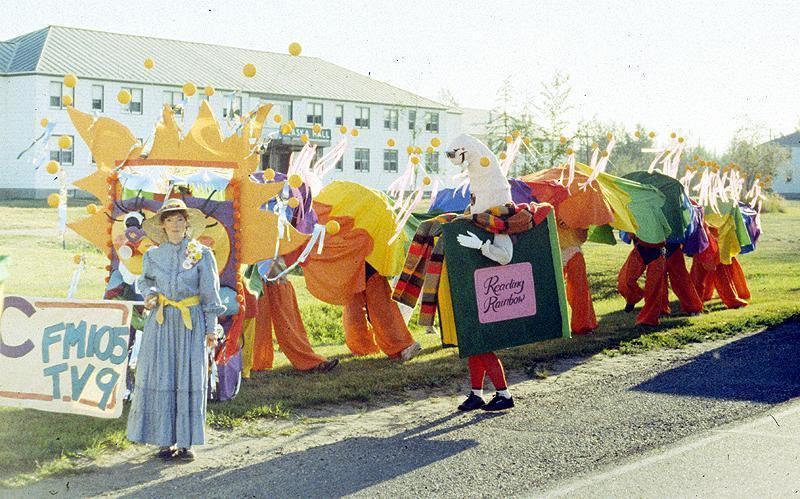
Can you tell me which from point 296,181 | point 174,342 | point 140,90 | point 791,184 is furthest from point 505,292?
point 791,184

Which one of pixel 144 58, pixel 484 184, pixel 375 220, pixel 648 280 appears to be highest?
pixel 144 58

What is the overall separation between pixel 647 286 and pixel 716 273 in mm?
2301

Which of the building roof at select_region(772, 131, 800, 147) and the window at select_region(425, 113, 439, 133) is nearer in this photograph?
the window at select_region(425, 113, 439, 133)

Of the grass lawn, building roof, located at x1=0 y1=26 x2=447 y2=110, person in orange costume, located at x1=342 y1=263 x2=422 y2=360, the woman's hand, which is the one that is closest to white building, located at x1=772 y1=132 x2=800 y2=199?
building roof, located at x1=0 y1=26 x2=447 y2=110

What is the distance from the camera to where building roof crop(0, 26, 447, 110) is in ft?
128

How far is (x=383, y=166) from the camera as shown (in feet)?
167

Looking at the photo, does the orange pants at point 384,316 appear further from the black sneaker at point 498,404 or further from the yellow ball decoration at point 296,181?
the yellow ball decoration at point 296,181

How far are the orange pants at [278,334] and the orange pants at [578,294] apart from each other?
12.5ft

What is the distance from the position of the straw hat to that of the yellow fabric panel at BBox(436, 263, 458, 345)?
2151 mm

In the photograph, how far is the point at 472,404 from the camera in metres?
7.70

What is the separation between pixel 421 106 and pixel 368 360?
4206 centimetres

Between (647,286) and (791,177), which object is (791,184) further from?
(647,286)

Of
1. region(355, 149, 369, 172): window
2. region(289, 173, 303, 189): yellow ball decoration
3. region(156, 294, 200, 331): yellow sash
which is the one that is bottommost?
region(156, 294, 200, 331): yellow sash

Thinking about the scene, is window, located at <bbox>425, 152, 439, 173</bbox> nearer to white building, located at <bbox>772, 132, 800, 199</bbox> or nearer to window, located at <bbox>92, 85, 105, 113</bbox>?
window, located at <bbox>92, 85, 105, 113</bbox>
